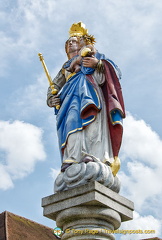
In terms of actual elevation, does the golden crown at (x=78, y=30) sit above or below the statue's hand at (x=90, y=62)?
above

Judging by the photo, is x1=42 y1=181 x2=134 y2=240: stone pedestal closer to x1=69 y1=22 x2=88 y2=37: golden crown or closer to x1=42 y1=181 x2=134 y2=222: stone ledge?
x1=42 y1=181 x2=134 y2=222: stone ledge

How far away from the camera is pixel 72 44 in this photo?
10328 millimetres

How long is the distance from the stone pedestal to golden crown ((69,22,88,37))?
179 inches

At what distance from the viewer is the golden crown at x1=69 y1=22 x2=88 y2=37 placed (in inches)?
416

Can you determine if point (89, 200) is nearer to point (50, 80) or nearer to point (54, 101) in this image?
point (54, 101)

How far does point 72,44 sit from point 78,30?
0.56 metres

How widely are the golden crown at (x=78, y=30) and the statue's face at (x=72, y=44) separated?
0.22 m

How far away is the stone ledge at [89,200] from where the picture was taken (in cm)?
717

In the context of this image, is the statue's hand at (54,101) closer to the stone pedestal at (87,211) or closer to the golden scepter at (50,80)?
the golden scepter at (50,80)

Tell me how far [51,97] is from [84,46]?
4.64 ft

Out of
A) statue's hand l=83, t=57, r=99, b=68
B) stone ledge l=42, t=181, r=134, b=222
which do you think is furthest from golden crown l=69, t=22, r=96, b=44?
stone ledge l=42, t=181, r=134, b=222

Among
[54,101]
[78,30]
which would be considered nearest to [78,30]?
[78,30]

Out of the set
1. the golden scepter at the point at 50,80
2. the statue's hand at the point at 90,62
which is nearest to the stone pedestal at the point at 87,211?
the golden scepter at the point at 50,80

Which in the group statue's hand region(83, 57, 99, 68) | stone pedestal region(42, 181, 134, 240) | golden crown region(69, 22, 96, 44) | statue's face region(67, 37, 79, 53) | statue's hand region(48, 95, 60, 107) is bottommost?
stone pedestal region(42, 181, 134, 240)
